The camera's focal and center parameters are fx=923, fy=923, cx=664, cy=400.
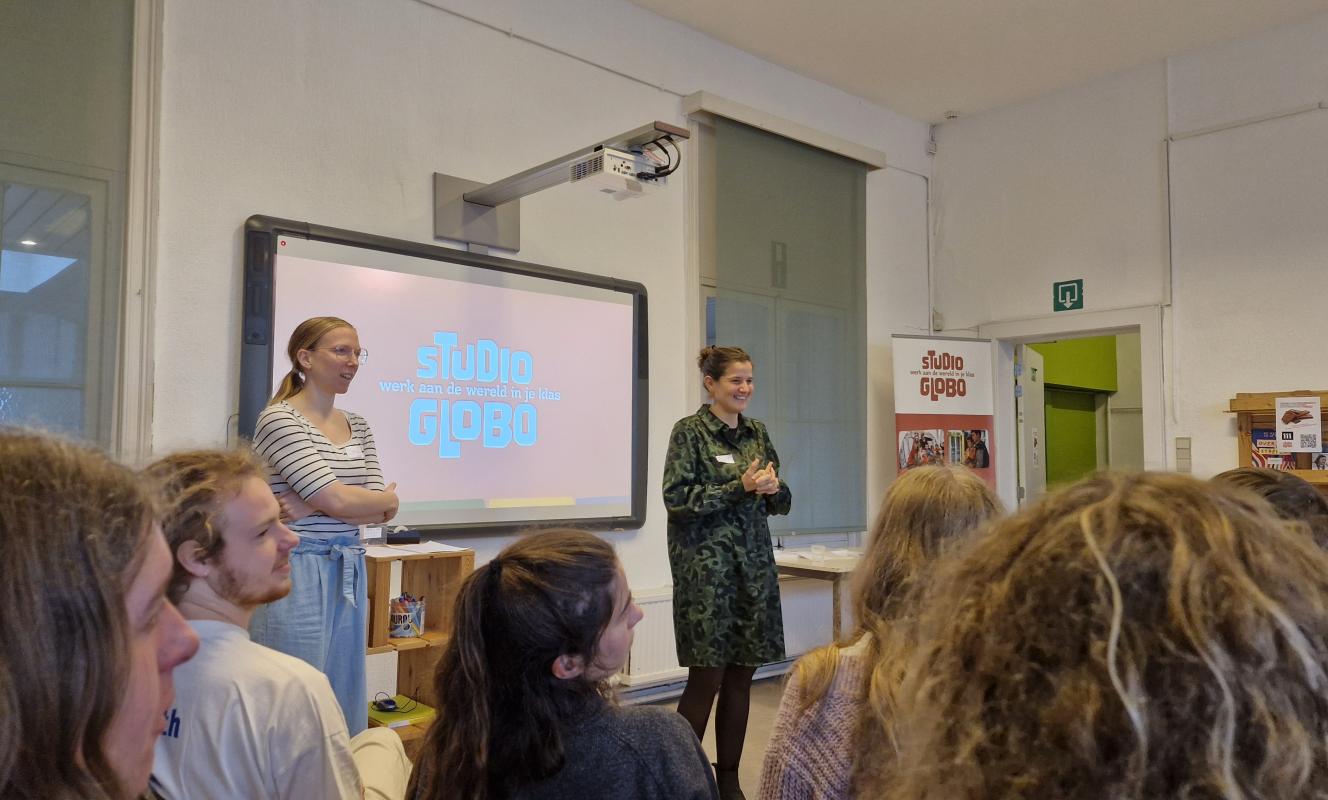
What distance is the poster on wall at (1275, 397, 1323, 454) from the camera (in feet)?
14.0

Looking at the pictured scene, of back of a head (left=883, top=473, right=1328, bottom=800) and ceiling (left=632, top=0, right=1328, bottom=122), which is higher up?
ceiling (left=632, top=0, right=1328, bottom=122)

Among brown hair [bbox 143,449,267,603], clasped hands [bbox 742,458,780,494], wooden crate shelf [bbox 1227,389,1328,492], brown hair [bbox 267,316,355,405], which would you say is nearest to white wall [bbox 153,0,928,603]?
brown hair [bbox 267,316,355,405]

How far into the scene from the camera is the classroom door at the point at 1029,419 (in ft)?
18.7

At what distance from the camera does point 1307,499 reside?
139 centimetres

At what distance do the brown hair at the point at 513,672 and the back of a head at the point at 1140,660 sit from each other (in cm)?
74

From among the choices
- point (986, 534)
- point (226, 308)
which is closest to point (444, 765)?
point (986, 534)

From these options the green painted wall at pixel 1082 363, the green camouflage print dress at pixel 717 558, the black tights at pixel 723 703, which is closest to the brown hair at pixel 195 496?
the green camouflage print dress at pixel 717 558

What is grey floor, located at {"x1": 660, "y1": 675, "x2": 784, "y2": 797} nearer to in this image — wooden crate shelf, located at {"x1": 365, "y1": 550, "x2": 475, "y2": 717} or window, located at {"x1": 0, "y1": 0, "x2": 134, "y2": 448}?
wooden crate shelf, located at {"x1": 365, "y1": 550, "x2": 475, "y2": 717}

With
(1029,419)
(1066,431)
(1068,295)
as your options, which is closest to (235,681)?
(1068,295)

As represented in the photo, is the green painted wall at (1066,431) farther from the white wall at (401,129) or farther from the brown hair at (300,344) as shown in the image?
the brown hair at (300,344)

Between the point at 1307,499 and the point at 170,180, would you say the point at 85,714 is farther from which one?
the point at 170,180

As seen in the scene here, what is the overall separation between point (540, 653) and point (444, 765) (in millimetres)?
175

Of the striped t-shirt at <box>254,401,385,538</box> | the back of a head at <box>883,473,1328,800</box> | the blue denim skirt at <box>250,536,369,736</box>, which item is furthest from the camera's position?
the striped t-shirt at <box>254,401,385,538</box>

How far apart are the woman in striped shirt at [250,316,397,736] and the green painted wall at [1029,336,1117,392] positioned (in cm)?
597
